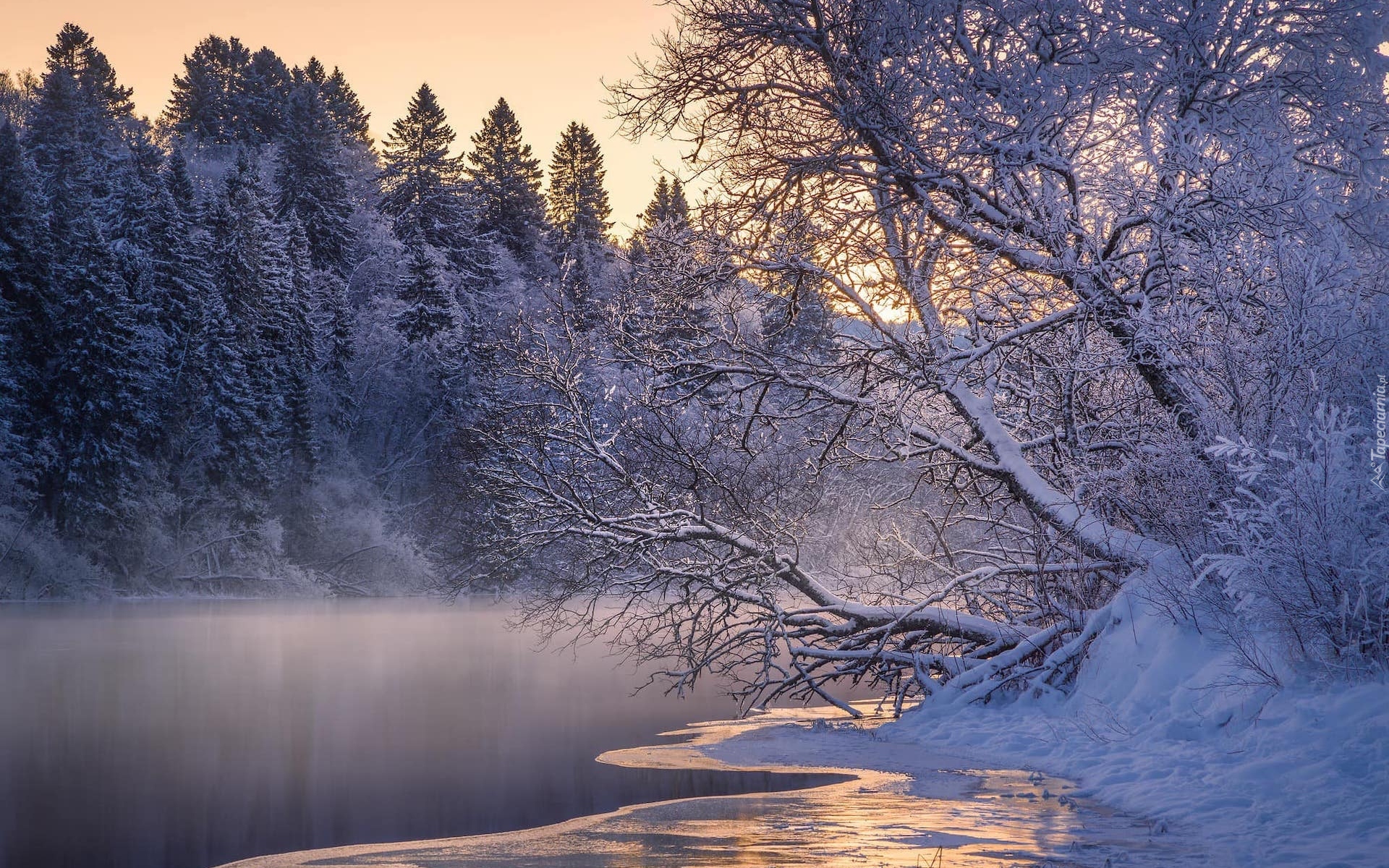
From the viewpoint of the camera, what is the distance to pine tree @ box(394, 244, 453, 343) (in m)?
52.4

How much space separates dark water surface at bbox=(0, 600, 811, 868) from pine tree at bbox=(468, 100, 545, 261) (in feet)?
134

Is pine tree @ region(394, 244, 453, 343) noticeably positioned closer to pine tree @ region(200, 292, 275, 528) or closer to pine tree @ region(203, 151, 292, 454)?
pine tree @ region(203, 151, 292, 454)

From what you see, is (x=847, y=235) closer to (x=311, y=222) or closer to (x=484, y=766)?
(x=484, y=766)

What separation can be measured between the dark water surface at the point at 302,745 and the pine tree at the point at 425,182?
34.8 meters

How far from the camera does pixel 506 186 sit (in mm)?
64875

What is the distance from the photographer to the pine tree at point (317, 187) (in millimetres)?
57000

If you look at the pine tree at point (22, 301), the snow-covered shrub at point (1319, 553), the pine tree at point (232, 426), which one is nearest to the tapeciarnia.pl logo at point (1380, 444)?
the snow-covered shrub at point (1319, 553)

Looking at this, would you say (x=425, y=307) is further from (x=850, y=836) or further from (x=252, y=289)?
(x=850, y=836)

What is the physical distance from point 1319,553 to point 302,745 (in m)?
9.51

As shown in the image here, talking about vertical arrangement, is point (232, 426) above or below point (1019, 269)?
above

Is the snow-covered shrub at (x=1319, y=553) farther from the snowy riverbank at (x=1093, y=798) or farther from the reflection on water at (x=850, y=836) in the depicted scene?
the reflection on water at (x=850, y=836)

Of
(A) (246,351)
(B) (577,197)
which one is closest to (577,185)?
(B) (577,197)

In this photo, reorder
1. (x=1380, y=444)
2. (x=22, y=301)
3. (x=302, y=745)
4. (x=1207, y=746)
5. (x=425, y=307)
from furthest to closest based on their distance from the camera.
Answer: (x=425, y=307)
(x=22, y=301)
(x=302, y=745)
(x=1207, y=746)
(x=1380, y=444)

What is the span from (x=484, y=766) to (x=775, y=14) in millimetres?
7335
